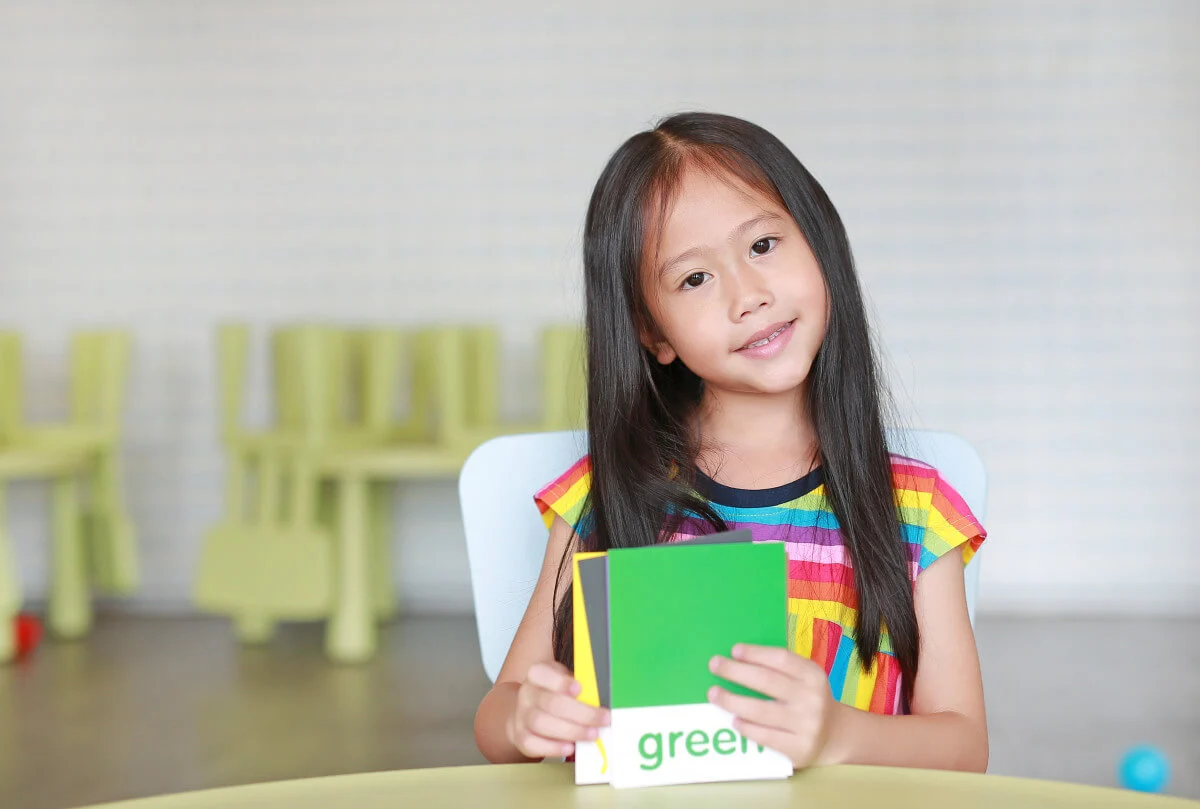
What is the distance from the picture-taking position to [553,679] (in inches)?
33.0

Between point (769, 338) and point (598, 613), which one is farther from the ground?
point (769, 338)

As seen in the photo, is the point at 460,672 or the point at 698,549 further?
the point at 460,672

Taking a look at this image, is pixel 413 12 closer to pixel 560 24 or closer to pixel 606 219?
pixel 560 24

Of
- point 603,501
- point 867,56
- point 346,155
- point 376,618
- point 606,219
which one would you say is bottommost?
point 376,618

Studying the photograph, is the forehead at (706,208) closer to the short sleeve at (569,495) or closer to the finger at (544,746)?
the short sleeve at (569,495)

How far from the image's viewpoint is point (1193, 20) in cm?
433

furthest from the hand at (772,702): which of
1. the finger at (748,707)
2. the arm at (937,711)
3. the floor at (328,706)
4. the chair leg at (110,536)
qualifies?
the chair leg at (110,536)

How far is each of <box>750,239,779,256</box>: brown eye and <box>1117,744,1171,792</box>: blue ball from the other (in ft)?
6.09

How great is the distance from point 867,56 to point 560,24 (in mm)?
1157

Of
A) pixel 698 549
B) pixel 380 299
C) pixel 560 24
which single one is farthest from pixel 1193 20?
pixel 698 549

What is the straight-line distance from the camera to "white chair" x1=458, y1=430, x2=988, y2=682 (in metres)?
1.36

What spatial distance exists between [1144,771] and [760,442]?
174 centimetres

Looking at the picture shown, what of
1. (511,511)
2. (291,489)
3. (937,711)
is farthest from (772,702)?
(291,489)

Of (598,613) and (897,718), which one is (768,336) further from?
(598,613)
